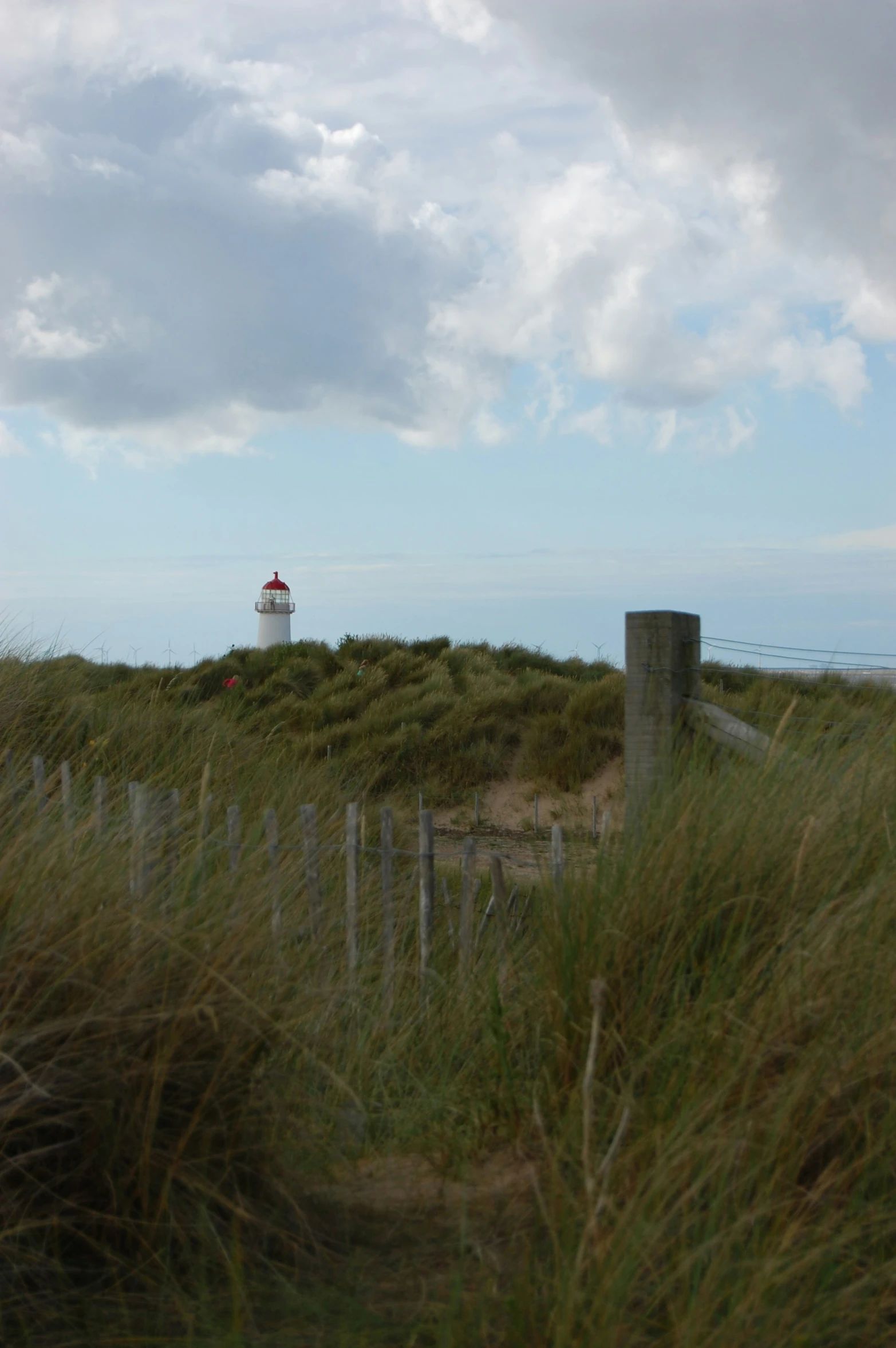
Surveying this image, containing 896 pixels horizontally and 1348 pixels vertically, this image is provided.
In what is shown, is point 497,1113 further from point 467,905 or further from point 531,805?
point 531,805

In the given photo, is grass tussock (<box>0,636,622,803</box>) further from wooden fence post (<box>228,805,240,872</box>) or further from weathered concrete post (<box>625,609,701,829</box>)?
weathered concrete post (<box>625,609,701,829</box>)

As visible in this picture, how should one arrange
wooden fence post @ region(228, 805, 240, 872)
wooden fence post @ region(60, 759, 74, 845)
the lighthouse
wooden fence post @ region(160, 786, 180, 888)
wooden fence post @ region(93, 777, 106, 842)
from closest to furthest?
wooden fence post @ region(60, 759, 74, 845)
wooden fence post @ region(93, 777, 106, 842)
wooden fence post @ region(160, 786, 180, 888)
wooden fence post @ region(228, 805, 240, 872)
the lighthouse

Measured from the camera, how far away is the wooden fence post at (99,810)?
144 inches

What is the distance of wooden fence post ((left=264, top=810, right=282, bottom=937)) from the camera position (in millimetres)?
3296

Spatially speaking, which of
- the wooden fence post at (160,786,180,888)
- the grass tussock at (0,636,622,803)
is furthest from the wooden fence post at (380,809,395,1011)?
the grass tussock at (0,636,622,803)

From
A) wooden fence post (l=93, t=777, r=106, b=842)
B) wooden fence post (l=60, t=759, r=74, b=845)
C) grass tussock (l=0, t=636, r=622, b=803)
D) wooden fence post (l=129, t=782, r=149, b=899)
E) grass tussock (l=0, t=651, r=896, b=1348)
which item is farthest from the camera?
grass tussock (l=0, t=636, r=622, b=803)

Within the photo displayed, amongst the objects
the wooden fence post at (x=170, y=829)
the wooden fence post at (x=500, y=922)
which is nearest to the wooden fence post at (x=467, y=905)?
the wooden fence post at (x=500, y=922)

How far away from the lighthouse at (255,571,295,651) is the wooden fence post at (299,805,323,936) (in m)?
20.9

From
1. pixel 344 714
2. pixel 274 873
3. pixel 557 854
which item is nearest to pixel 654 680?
pixel 557 854

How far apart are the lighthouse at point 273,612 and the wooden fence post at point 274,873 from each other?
2056 cm

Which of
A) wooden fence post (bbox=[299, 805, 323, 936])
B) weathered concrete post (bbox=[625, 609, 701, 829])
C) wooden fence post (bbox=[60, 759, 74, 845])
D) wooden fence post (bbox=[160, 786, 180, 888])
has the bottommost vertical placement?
wooden fence post (bbox=[299, 805, 323, 936])

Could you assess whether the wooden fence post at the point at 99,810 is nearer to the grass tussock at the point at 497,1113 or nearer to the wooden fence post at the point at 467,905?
the grass tussock at the point at 497,1113

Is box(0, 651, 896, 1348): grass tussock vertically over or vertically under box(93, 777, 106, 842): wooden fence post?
under

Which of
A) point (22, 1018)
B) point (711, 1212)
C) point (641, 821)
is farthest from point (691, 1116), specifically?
point (22, 1018)
